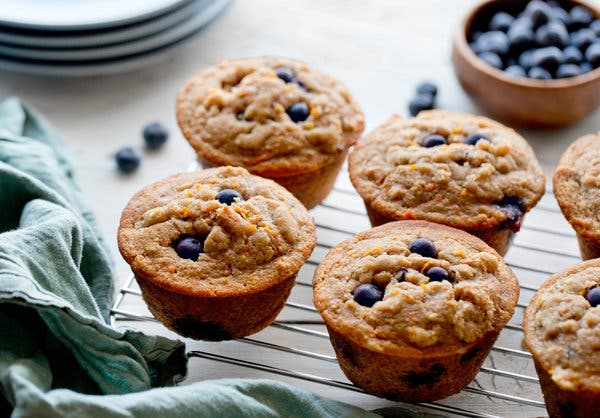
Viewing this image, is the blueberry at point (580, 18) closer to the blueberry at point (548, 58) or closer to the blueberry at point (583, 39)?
the blueberry at point (583, 39)

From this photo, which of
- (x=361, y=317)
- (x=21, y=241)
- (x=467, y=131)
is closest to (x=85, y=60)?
(x=21, y=241)

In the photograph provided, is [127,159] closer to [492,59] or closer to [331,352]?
[331,352]

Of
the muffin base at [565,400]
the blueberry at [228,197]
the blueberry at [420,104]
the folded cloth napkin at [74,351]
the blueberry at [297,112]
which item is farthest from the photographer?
the blueberry at [420,104]

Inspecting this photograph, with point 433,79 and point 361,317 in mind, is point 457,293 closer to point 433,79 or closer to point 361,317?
point 361,317

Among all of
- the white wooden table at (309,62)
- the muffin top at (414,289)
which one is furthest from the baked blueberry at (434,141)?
the white wooden table at (309,62)

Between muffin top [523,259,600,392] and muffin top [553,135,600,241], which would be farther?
muffin top [553,135,600,241]

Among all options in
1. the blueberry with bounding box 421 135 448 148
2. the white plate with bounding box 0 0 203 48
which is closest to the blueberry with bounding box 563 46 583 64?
the blueberry with bounding box 421 135 448 148

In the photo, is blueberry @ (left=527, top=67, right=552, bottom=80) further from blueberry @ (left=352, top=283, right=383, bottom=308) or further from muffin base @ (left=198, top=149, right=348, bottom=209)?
blueberry @ (left=352, top=283, right=383, bottom=308)
